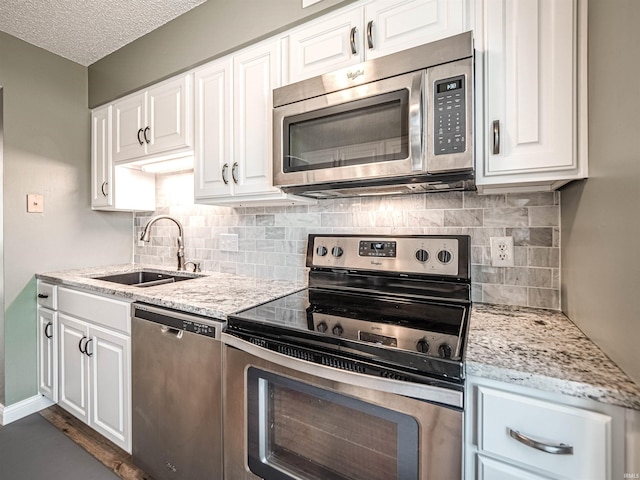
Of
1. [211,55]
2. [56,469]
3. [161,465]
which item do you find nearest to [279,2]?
[211,55]

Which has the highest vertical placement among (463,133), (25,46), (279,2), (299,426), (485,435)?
(25,46)

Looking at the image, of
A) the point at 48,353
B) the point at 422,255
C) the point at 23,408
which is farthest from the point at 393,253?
the point at 23,408

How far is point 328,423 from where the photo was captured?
978mm

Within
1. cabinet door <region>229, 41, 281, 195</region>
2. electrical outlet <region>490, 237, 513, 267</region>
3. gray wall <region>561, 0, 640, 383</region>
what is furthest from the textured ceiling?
electrical outlet <region>490, 237, 513, 267</region>

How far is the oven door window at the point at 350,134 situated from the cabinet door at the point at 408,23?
238 mm

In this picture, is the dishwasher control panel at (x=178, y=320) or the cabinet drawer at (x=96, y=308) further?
the cabinet drawer at (x=96, y=308)

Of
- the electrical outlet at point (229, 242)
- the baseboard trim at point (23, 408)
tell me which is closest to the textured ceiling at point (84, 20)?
the electrical outlet at point (229, 242)

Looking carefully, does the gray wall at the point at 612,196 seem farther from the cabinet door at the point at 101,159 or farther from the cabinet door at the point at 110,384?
the cabinet door at the point at 101,159

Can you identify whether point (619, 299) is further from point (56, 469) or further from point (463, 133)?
point (56, 469)

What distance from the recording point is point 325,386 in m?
0.94

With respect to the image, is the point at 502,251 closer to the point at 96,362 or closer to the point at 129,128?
the point at 96,362

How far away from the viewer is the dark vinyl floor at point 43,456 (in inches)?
62.3

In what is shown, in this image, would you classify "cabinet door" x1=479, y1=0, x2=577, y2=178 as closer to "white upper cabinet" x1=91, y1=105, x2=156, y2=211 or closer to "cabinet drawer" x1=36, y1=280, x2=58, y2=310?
"white upper cabinet" x1=91, y1=105, x2=156, y2=211

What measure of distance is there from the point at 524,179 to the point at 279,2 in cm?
135
